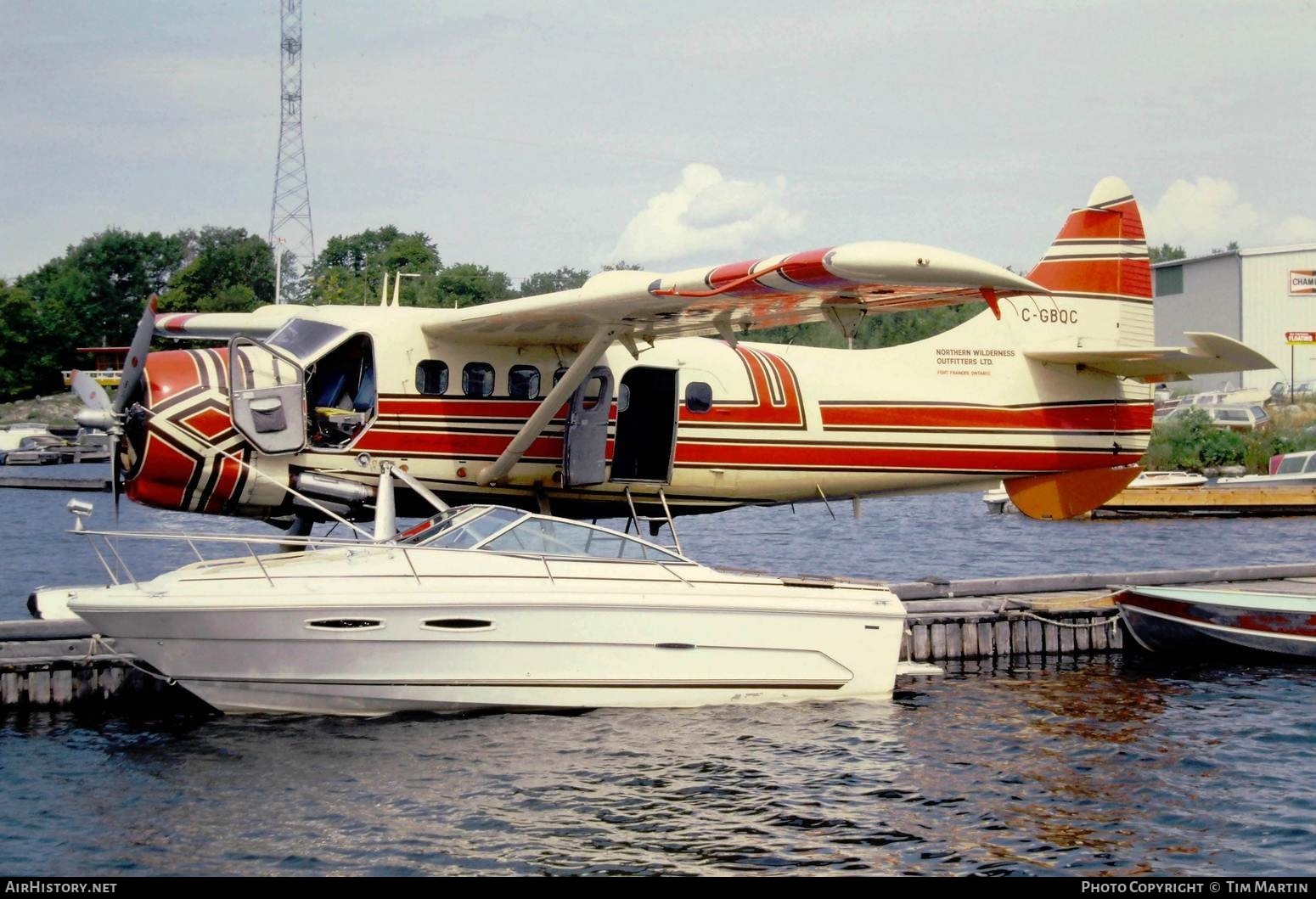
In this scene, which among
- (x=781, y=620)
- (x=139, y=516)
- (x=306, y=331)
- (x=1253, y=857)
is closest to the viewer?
(x=1253, y=857)

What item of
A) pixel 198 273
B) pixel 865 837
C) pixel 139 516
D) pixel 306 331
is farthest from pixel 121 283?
pixel 865 837

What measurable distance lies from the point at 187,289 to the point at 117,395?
255 feet

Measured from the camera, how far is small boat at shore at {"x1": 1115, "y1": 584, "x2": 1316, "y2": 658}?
14.8 meters

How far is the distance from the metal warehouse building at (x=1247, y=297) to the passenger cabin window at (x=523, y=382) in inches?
1957

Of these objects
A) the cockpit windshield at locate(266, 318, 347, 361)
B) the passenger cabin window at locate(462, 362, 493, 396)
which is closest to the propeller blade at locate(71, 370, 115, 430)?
the cockpit windshield at locate(266, 318, 347, 361)

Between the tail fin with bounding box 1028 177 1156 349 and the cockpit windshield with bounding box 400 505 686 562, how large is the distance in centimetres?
674

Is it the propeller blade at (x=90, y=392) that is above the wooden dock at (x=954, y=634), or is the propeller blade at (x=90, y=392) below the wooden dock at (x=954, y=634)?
above

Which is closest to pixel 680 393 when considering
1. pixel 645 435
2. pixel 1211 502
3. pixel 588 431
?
pixel 645 435

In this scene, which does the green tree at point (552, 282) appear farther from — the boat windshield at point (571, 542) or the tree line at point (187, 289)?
the boat windshield at point (571, 542)

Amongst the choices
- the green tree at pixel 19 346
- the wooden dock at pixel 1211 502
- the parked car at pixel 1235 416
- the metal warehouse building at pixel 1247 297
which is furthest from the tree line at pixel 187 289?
the wooden dock at pixel 1211 502

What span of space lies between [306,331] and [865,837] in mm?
7202

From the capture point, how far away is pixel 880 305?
1223cm

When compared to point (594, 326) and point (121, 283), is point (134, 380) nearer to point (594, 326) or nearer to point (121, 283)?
point (594, 326)

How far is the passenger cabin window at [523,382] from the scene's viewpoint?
13891 mm
